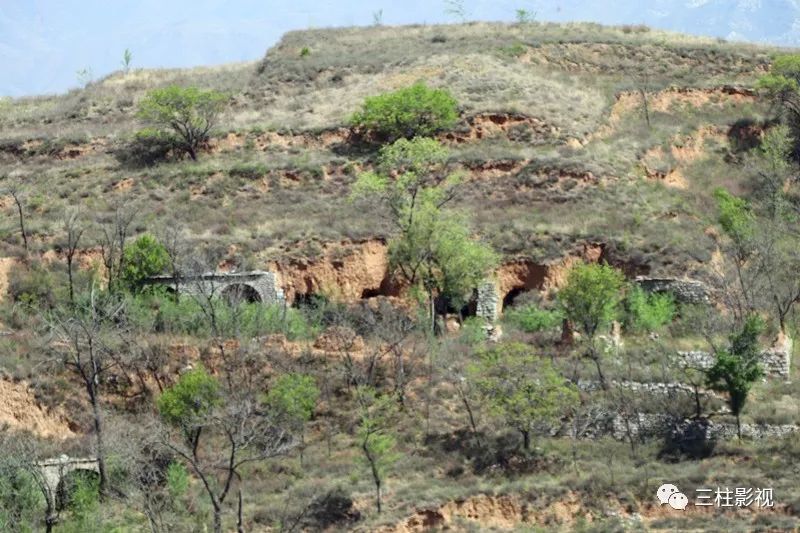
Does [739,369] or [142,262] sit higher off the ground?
[142,262]

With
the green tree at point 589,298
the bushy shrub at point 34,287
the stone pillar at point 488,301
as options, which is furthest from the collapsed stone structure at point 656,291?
the bushy shrub at point 34,287

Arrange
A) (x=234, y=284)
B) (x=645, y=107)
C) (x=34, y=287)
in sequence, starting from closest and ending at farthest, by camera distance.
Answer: (x=234, y=284), (x=34, y=287), (x=645, y=107)

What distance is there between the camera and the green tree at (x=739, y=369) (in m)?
36.7

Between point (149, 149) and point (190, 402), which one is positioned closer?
point (190, 402)

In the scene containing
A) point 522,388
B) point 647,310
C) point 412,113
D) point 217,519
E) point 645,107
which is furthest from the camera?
point 645,107

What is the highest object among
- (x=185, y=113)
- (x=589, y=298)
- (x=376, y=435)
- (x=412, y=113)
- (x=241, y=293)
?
(x=185, y=113)

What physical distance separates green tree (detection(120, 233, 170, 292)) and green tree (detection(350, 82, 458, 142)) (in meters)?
15.7

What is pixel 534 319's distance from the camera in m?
44.9

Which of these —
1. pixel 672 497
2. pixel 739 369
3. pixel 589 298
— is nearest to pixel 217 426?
pixel 589 298

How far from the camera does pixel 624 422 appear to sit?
37719mm

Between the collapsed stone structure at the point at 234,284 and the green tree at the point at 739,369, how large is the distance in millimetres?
16913

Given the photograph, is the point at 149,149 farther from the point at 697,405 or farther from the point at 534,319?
the point at 697,405

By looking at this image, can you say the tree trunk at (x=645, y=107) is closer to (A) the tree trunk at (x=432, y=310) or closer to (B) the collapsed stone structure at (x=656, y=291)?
(B) the collapsed stone structure at (x=656, y=291)

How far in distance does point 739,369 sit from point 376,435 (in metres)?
10.7
